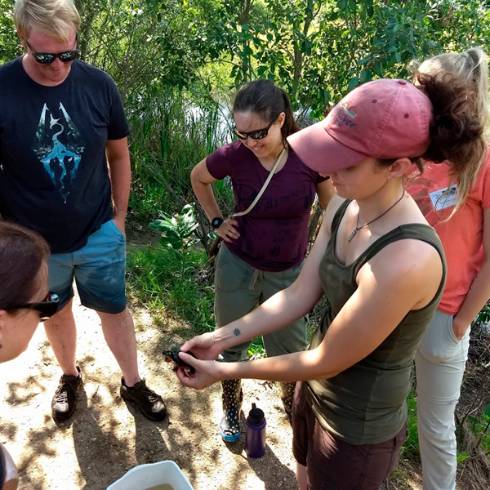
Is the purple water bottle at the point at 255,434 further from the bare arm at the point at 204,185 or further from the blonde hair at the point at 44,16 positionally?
the blonde hair at the point at 44,16

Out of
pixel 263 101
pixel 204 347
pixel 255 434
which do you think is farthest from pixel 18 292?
pixel 255 434

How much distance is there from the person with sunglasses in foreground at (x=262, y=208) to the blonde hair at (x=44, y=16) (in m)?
0.82

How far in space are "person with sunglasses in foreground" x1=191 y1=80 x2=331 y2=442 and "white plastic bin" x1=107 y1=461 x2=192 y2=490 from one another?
691 mm

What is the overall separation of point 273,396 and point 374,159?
7.23 feet

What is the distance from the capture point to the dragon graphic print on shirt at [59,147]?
2.18 metres

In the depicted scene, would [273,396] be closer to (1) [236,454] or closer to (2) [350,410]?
(1) [236,454]

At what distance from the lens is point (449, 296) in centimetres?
205

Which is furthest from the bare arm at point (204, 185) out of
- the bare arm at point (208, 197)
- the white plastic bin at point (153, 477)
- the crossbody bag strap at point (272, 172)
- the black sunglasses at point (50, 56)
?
the white plastic bin at point (153, 477)

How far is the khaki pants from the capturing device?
2.51 m

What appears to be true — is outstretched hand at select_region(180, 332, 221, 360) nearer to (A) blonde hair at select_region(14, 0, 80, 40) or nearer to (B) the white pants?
(B) the white pants

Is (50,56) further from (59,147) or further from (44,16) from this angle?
(59,147)

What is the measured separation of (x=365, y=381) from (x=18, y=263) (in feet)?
3.46

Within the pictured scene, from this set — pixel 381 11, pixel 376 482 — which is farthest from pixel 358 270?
pixel 381 11

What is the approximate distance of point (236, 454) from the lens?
275cm
